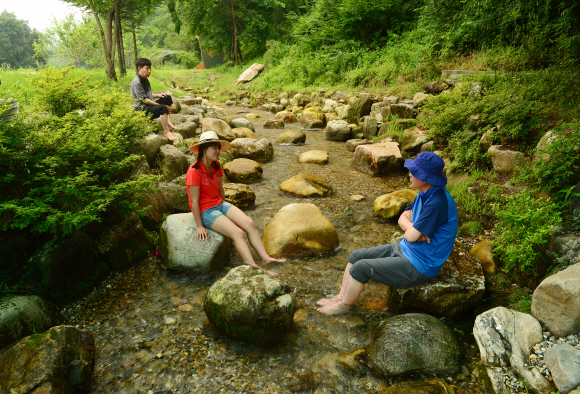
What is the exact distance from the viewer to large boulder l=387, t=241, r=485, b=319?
10.6 ft

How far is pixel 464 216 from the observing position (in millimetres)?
4750

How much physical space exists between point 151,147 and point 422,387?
588 centimetres

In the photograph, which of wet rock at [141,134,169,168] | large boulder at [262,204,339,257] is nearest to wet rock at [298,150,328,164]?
wet rock at [141,134,169,168]

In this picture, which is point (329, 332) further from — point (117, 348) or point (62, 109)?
point (62, 109)

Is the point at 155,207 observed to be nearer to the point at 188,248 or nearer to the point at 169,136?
the point at 188,248

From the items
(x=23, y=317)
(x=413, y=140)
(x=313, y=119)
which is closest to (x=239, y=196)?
(x=23, y=317)

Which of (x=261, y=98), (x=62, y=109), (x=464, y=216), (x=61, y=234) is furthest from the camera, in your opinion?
(x=261, y=98)

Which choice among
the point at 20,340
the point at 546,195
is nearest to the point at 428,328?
the point at 546,195

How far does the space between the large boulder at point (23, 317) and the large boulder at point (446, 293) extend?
11.0 feet

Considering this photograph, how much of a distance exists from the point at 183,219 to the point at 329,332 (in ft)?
7.68

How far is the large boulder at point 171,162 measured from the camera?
619cm

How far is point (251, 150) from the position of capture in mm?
8141

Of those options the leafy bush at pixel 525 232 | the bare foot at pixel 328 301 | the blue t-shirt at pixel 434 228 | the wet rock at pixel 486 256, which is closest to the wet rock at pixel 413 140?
the wet rock at pixel 486 256

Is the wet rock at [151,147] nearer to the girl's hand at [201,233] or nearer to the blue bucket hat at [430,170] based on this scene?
the girl's hand at [201,233]
